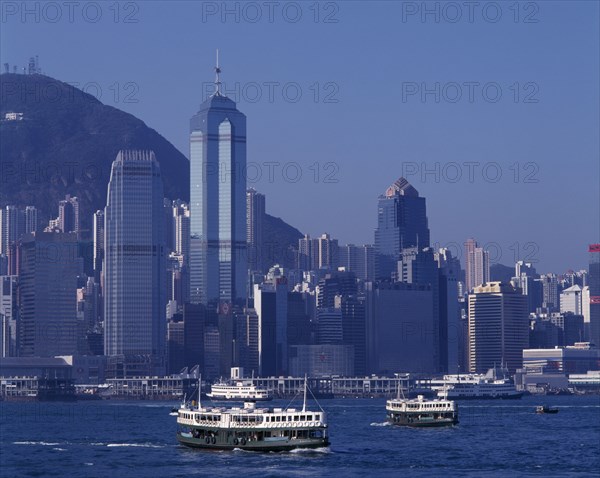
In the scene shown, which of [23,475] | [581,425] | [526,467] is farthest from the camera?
[581,425]

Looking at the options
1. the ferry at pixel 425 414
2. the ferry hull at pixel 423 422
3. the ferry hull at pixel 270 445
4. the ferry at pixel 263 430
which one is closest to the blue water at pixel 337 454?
the ferry hull at pixel 270 445

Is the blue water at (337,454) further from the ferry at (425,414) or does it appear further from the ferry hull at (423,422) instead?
the ferry at (425,414)

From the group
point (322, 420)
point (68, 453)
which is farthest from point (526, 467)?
point (68, 453)

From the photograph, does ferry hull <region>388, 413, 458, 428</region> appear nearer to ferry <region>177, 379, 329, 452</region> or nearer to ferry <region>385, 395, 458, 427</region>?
ferry <region>385, 395, 458, 427</region>

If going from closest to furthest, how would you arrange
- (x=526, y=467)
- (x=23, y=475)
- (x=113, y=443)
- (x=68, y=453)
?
(x=23, y=475) → (x=526, y=467) → (x=68, y=453) → (x=113, y=443)

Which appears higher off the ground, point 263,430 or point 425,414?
point 425,414

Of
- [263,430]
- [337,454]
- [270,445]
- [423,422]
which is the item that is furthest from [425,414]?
[270,445]

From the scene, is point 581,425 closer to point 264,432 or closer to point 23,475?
point 264,432

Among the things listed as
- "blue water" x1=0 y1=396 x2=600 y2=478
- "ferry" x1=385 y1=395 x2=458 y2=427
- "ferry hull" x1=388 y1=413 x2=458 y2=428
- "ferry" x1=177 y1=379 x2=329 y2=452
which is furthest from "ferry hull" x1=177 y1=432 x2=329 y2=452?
"ferry" x1=385 y1=395 x2=458 y2=427

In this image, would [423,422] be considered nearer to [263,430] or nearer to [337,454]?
[337,454]
